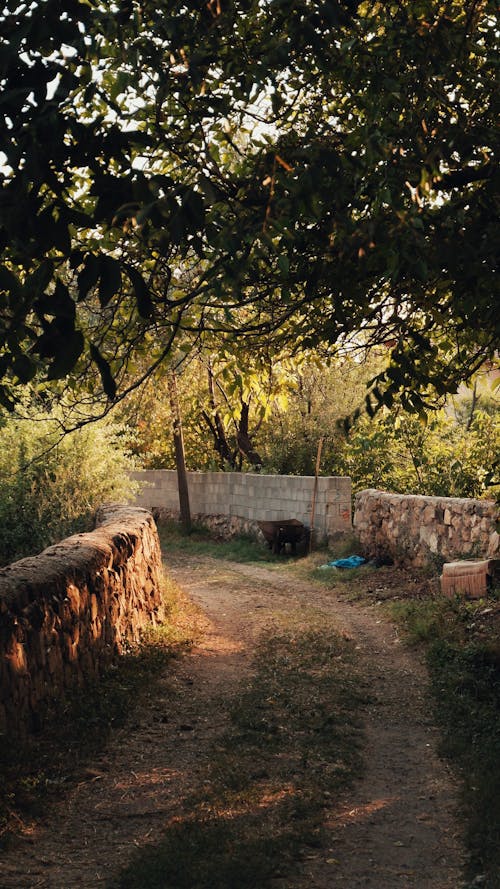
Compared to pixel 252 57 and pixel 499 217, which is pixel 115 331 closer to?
pixel 252 57

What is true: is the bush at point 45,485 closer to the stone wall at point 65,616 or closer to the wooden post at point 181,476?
the stone wall at point 65,616

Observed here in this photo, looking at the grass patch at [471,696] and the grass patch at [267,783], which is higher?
the grass patch at [471,696]

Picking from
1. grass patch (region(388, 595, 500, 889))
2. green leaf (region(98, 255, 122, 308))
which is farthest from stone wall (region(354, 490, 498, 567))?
green leaf (region(98, 255, 122, 308))

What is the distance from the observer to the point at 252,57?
634cm

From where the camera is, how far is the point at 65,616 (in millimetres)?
7008

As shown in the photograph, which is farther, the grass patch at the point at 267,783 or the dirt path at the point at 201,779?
the dirt path at the point at 201,779

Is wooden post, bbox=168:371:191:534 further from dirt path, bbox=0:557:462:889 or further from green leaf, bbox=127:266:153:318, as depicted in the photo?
green leaf, bbox=127:266:153:318

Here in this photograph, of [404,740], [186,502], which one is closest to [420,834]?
[404,740]

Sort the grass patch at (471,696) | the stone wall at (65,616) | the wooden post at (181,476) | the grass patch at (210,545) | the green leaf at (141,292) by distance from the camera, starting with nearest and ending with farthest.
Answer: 1. the green leaf at (141,292)
2. the grass patch at (471,696)
3. the stone wall at (65,616)
4. the grass patch at (210,545)
5. the wooden post at (181,476)

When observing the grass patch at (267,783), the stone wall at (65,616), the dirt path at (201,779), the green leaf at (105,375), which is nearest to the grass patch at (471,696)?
the dirt path at (201,779)

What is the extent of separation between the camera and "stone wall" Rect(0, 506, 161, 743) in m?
6.09

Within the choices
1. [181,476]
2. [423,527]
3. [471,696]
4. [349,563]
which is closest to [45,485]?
[349,563]

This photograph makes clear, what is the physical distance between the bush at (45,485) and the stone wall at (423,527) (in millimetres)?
4321

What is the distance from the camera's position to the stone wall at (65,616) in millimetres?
6094
